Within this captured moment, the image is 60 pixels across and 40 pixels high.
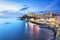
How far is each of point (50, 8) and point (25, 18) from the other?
0.36 m

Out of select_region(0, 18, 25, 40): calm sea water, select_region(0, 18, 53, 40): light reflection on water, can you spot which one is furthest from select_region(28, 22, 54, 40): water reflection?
select_region(0, 18, 25, 40): calm sea water

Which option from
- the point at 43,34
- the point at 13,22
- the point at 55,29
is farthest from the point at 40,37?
the point at 13,22

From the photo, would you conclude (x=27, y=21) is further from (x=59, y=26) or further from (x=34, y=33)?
(x=59, y=26)

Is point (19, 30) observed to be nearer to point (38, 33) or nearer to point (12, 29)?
point (12, 29)

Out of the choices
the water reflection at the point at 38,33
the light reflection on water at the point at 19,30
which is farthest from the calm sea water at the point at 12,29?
the water reflection at the point at 38,33

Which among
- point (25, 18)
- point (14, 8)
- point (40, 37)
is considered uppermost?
point (14, 8)

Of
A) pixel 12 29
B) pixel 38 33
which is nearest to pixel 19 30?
pixel 12 29

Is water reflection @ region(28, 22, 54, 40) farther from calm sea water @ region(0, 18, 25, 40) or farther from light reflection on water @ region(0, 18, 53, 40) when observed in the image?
calm sea water @ region(0, 18, 25, 40)

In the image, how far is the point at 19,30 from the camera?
196 cm

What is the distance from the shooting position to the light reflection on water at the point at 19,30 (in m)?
1.93

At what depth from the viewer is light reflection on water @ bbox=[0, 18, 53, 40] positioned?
75.8 inches

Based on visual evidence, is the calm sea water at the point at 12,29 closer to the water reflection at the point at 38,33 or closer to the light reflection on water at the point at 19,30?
the light reflection on water at the point at 19,30

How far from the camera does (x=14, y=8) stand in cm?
198

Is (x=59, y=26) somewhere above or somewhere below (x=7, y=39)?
above
